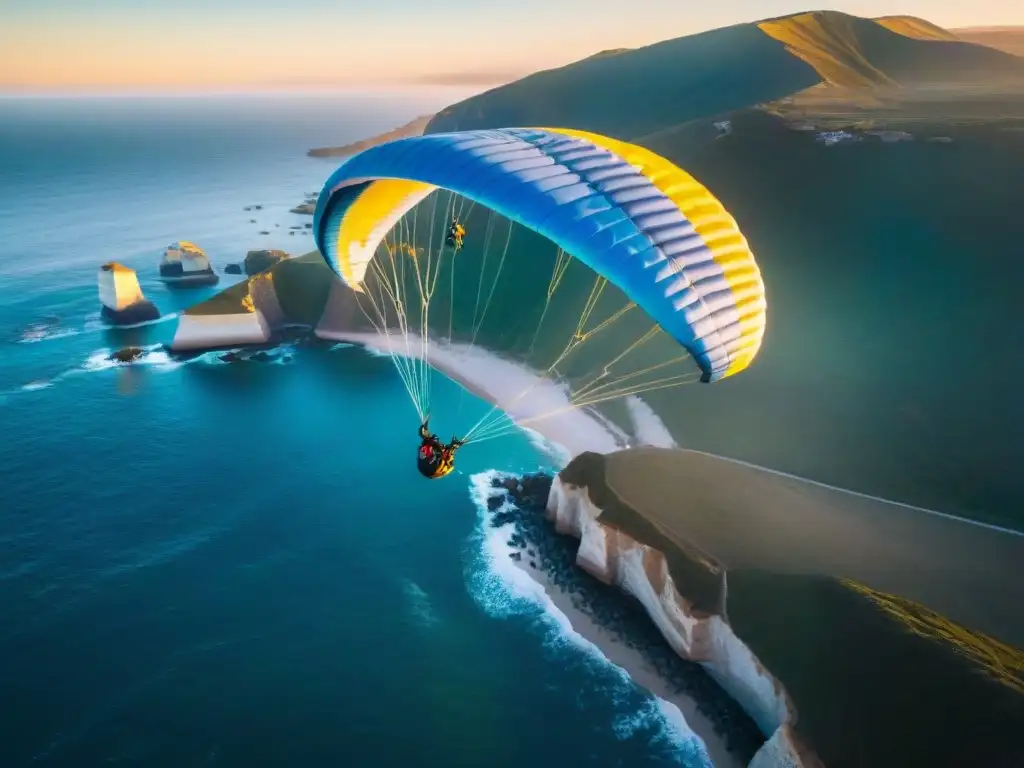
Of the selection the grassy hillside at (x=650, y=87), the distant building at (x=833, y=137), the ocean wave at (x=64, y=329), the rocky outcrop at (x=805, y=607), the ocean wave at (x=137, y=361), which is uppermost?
the grassy hillside at (x=650, y=87)

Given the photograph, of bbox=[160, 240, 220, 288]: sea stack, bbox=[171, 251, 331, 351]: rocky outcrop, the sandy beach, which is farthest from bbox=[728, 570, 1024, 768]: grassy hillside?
bbox=[160, 240, 220, 288]: sea stack

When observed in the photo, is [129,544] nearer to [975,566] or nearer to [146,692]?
[146,692]

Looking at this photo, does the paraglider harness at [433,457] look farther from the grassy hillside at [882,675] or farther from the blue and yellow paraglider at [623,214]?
the grassy hillside at [882,675]

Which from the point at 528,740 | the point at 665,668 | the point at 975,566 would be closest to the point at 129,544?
the point at 528,740

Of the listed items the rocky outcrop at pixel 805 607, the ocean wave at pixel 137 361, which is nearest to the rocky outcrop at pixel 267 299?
the ocean wave at pixel 137 361

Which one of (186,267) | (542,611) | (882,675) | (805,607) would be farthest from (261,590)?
(186,267)
